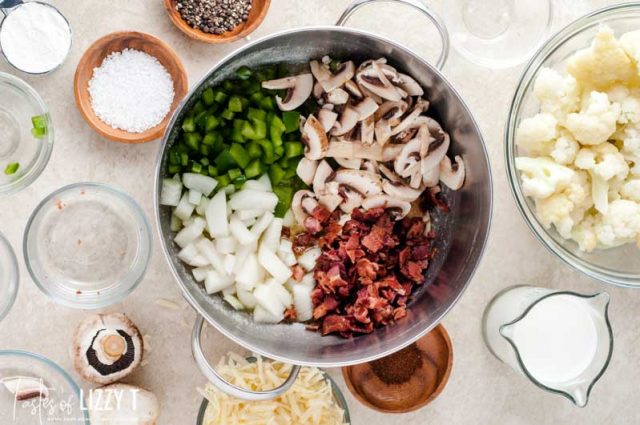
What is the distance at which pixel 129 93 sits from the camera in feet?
6.74

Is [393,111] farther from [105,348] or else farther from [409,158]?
[105,348]

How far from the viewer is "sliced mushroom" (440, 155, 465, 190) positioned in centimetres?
204

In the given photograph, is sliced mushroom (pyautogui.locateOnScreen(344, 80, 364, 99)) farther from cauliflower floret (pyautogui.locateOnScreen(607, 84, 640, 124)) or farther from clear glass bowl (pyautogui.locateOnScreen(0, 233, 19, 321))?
clear glass bowl (pyautogui.locateOnScreen(0, 233, 19, 321))

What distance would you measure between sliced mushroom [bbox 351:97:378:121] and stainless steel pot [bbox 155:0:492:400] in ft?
0.42

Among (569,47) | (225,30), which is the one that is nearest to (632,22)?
(569,47)

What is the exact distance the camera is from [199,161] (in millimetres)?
2018

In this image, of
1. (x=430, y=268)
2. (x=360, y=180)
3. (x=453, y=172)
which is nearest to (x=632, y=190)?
(x=453, y=172)

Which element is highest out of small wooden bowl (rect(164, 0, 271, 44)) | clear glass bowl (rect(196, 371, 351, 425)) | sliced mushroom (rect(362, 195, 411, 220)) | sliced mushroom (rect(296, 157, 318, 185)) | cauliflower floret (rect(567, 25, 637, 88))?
cauliflower floret (rect(567, 25, 637, 88))

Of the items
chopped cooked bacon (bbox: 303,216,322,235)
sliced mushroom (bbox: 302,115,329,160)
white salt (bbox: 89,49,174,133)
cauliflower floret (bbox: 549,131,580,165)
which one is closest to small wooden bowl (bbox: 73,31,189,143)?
white salt (bbox: 89,49,174,133)

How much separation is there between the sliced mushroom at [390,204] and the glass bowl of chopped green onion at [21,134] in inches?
36.9

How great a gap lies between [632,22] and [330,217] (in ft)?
3.37

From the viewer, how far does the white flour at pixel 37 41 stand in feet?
6.65

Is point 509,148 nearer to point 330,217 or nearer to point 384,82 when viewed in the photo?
point 384,82

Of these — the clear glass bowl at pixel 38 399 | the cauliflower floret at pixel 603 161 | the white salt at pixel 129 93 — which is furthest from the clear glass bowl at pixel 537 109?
the clear glass bowl at pixel 38 399
